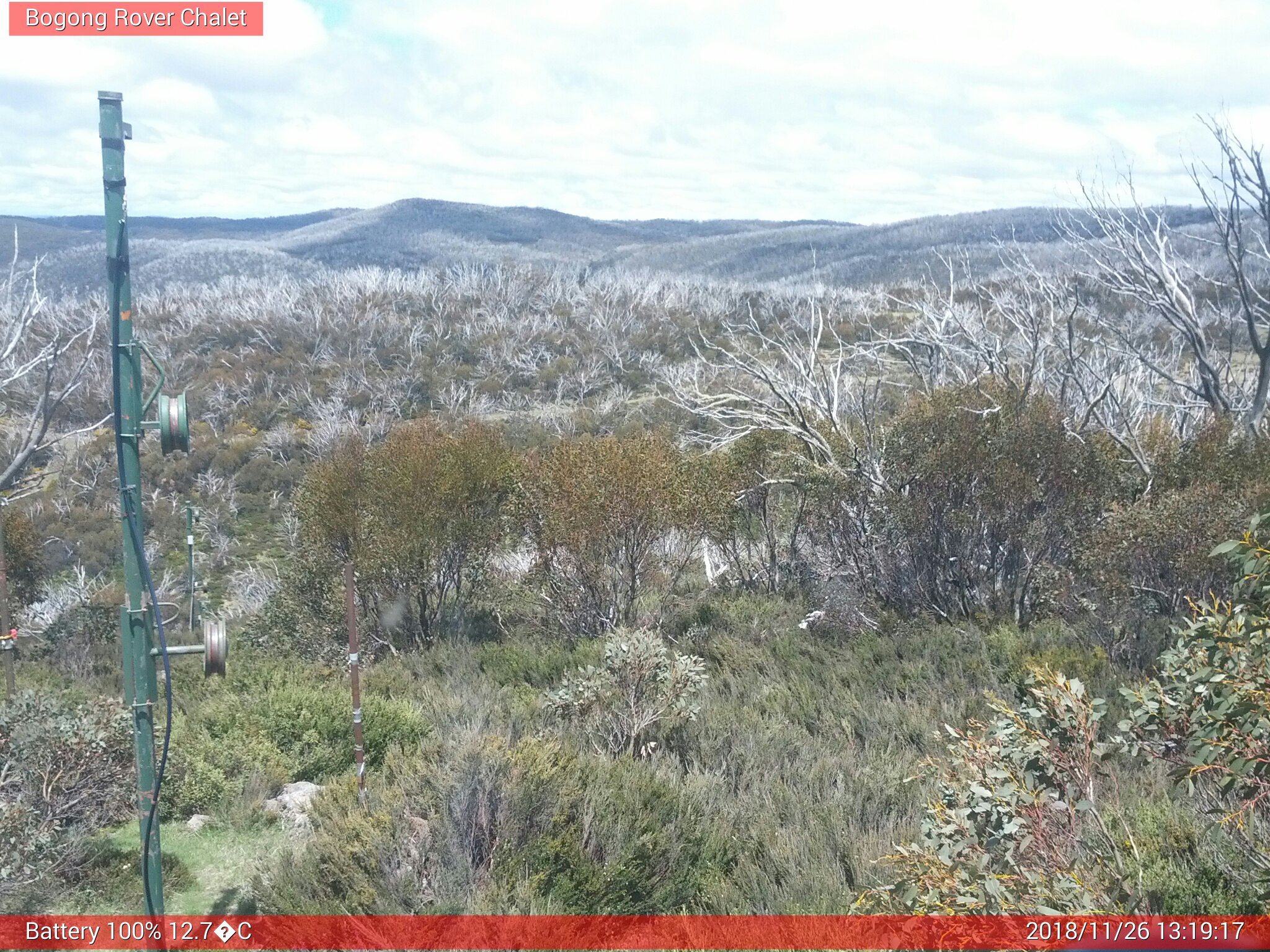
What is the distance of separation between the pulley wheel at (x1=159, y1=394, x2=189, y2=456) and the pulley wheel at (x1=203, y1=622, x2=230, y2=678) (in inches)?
29.6

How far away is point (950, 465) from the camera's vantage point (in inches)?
427

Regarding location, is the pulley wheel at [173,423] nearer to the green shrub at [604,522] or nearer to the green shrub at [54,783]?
the green shrub at [54,783]

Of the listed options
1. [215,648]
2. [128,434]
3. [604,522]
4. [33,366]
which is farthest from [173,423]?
[33,366]

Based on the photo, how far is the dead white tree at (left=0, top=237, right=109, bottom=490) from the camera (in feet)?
38.2

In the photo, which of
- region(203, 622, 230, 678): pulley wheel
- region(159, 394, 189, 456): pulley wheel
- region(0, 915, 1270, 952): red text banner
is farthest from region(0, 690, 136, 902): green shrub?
region(159, 394, 189, 456): pulley wheel

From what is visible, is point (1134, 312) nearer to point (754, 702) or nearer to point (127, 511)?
point (754, 702)

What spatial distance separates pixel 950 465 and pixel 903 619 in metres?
1.89

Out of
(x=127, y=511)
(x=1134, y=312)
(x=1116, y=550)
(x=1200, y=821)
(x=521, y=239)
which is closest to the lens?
(x=127, y=511)

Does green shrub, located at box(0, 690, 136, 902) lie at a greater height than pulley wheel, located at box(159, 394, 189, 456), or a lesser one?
lesser

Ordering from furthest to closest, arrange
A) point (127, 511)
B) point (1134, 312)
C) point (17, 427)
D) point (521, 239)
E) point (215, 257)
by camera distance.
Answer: point (521, 239), point (215, 257), point (1134, 312), point (17, 427), point (127, 511)

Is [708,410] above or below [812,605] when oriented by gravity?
above

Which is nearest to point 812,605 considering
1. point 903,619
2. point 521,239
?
point 903,619

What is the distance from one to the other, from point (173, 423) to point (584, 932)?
9.32 feet

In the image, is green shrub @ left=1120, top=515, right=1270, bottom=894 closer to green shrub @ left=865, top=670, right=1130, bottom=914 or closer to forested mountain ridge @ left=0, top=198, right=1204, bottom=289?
green shrub @ left=865, top=670, right=1130, bottom=914
